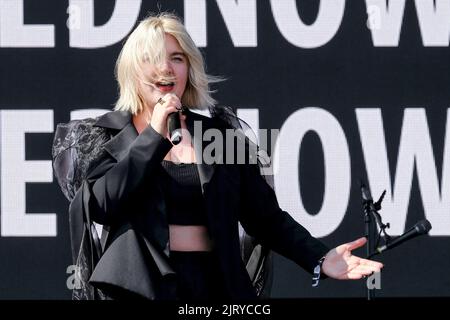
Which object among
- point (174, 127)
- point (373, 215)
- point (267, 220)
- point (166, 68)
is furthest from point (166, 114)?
point (373, 215)

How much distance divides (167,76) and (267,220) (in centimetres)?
46

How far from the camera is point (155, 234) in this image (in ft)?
8.99

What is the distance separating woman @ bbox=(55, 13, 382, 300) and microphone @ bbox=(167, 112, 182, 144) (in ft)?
0.09

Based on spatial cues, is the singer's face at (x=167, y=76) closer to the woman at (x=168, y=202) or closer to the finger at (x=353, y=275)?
the woman at (x=168, y=202)

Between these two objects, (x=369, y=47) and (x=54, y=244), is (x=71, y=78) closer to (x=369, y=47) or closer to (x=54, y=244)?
(x=54, y=244)

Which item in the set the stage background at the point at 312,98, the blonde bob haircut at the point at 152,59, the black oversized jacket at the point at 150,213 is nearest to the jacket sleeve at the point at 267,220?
the black oversized jacket at the point at 150,213

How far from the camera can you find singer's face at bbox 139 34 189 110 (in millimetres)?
2869

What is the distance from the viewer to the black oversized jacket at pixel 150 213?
2.72m

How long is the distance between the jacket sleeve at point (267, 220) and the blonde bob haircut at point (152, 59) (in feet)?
0.79

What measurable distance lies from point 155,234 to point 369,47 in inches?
81.1

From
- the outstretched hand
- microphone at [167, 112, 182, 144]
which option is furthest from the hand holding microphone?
the outstretched hand

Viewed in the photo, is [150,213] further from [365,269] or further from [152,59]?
[365,269]

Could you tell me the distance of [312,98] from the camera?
4.54 meters

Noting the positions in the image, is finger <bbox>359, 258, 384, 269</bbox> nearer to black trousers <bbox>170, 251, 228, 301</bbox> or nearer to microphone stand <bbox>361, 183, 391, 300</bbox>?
black trousers <bbox>170, 251, 228, 301</bbox>
